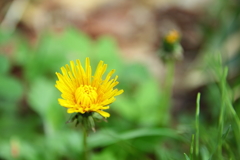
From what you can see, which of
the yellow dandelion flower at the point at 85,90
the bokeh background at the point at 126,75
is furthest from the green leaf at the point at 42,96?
the yellow dandelion flower at the point at 85,90

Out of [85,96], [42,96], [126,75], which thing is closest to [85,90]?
[85,96]

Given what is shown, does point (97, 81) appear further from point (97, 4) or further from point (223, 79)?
point (97, 4)

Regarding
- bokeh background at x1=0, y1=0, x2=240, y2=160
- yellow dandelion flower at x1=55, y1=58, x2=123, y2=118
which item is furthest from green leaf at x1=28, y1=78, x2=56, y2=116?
yellow dandelion flower at x1=55, y1=58, x2=123, y2=118

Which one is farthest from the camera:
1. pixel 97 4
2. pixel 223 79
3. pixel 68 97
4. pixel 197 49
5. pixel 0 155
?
pixel 97 4

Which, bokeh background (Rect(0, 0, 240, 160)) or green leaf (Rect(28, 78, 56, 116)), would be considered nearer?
bokeh background (Rect(0, 0, 240, 160))

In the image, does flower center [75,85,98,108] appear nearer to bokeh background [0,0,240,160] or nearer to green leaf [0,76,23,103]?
bokeh background [0,0,240,160]

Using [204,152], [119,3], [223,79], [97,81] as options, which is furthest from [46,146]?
[119,3]

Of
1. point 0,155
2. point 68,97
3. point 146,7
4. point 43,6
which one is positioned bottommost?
point 0,155

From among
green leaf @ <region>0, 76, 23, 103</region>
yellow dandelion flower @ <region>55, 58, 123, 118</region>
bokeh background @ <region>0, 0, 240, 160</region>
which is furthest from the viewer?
green leaf @ <region>0, 76, 23, 103</region>
